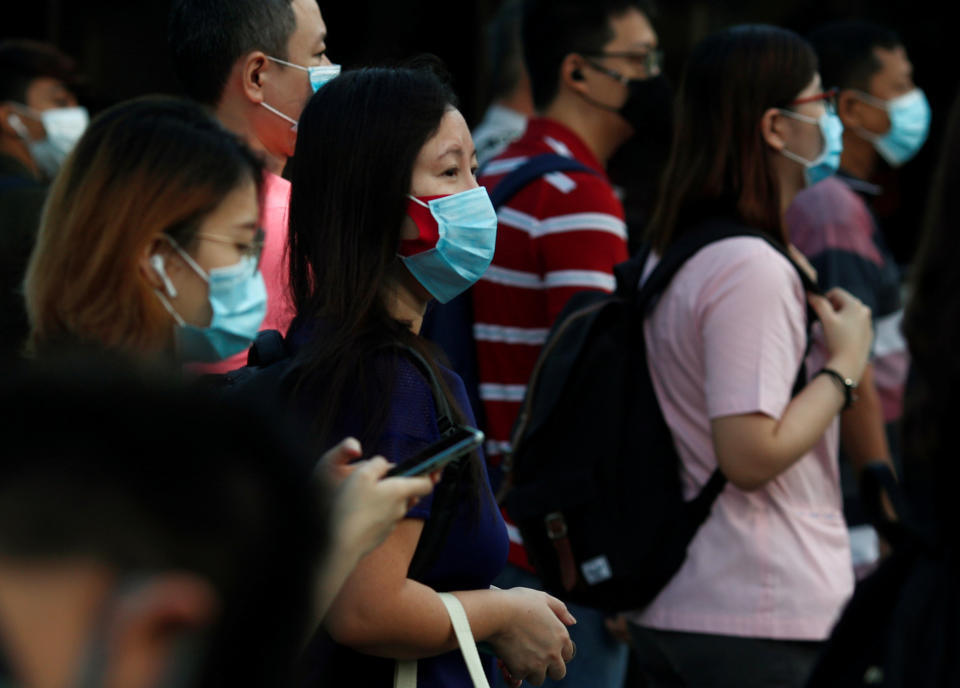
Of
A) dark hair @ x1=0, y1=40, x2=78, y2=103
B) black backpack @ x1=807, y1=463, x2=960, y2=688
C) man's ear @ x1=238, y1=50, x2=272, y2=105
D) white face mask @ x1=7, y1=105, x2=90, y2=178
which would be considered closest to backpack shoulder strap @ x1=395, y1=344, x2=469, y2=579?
black backpack @ x1=807, y1=463, x2=960, y2=688

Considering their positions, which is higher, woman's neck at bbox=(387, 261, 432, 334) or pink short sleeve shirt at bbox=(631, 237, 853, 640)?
woman's neck at bbox=(387, 261, 432, 334)

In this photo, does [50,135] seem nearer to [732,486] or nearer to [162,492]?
[732,486]

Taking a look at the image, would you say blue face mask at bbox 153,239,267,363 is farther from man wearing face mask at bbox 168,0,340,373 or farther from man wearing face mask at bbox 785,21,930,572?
man wearing face mask at bbox 785,21,930,572

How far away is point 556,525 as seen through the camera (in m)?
2.95

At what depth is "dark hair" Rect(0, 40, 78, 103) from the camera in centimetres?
529

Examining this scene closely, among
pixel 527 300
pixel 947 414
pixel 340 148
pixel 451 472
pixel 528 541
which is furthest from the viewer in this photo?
pixel 527 300

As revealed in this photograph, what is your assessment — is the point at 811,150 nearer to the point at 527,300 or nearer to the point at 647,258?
the point at 647,258

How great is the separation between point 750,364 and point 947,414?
1.24 m

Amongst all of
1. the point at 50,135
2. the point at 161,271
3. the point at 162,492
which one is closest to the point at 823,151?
the point at 161,271

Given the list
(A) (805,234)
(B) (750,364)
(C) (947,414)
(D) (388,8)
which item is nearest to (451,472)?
(C) (947,414)

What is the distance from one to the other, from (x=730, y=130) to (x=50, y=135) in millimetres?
3195

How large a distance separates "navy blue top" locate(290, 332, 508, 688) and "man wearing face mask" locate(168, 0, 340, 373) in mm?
997

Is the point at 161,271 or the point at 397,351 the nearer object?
the point at 397,351

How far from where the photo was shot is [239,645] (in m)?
0.82
